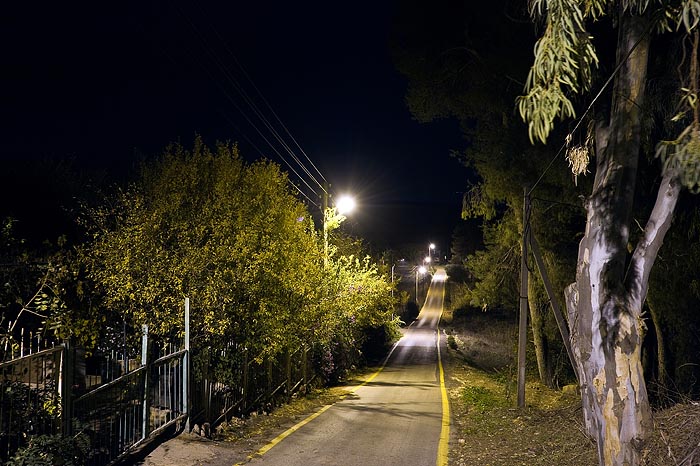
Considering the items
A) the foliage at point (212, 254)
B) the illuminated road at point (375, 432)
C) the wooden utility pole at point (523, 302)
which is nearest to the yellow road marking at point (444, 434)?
the illuminated road at point (375, 432)

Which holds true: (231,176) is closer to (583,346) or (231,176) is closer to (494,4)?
(494,4)

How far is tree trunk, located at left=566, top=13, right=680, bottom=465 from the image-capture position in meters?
6.30

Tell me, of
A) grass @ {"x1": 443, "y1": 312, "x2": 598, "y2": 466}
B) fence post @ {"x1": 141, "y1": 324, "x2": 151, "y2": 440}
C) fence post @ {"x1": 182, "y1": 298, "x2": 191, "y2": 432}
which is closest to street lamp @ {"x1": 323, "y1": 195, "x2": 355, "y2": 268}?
grass @ {"x1": 443, "y1": 312, "x2": 598, "y2": 466}

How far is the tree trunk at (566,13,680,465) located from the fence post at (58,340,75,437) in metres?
5.45

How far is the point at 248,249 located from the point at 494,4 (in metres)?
7.42

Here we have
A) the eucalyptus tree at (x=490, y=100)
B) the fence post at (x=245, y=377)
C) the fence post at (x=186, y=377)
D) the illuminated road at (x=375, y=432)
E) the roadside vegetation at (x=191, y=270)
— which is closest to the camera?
the illuminated road at (x=375, y=432)

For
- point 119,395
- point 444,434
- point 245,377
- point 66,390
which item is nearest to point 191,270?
point 245,377

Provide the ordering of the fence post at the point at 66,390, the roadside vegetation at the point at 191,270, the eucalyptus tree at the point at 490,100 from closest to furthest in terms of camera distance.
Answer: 1. the fence post at the point at 66,390
2. the roadside vegetation at the point at 191,270
3. the eucalyptus tree at the point at 490,100

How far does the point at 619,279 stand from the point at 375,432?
615 centimetres

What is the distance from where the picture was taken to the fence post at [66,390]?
255 inches

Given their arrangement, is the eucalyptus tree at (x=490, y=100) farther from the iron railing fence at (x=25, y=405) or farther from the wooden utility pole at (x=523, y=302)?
the iron railing fence at (x=25, y=405)

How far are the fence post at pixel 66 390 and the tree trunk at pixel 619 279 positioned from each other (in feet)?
17.9

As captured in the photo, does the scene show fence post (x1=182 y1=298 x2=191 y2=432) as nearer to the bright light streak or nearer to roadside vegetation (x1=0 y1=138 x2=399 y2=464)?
roadside vegetation (x1=0 y1=138 x2=399 y2=464)

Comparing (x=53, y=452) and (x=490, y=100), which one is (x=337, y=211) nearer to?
(x=490, y=100)
